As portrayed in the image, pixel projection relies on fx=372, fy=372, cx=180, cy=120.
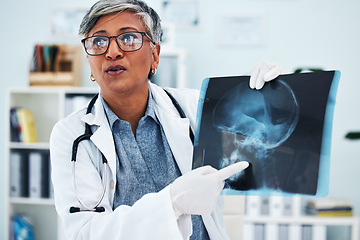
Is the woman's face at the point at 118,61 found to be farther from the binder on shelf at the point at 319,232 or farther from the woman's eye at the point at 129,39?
the binder on shelf at the point at 319,232

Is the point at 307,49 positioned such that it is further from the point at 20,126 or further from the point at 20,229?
the point at 20,229

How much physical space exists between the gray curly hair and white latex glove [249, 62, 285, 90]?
34 cm

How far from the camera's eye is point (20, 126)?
112 inches

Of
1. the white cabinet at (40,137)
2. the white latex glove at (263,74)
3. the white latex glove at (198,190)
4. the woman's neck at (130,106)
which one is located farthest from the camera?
the white cabinet at (40,137)

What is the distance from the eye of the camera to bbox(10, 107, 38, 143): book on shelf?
2812 mm

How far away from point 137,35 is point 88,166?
0.41 m

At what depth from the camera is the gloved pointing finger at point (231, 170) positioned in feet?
2.98

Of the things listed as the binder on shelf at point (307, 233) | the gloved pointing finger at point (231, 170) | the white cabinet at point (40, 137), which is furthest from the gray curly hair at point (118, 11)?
the binder on shelf at point (307, 233)

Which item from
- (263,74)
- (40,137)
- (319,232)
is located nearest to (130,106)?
(263,74)

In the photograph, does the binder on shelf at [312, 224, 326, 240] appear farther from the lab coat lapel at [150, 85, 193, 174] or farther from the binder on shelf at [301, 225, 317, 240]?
the lab coat lapel at [150, 85, 193, 174]

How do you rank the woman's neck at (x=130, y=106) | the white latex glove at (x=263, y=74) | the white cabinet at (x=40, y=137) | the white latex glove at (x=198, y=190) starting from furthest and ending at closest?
the white cabinet at (x=40, y=137), the woman's neck at (x=130, y=106), the white latex glove at (x=263, y=74), the white latex glove at (x=198, y=190)

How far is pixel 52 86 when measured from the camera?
285 centimetres

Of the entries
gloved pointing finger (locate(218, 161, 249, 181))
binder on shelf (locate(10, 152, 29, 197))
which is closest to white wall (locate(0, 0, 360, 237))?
binder on shelf (locate(10, 152, 29, 197))

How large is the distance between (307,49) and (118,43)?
2164 mm
